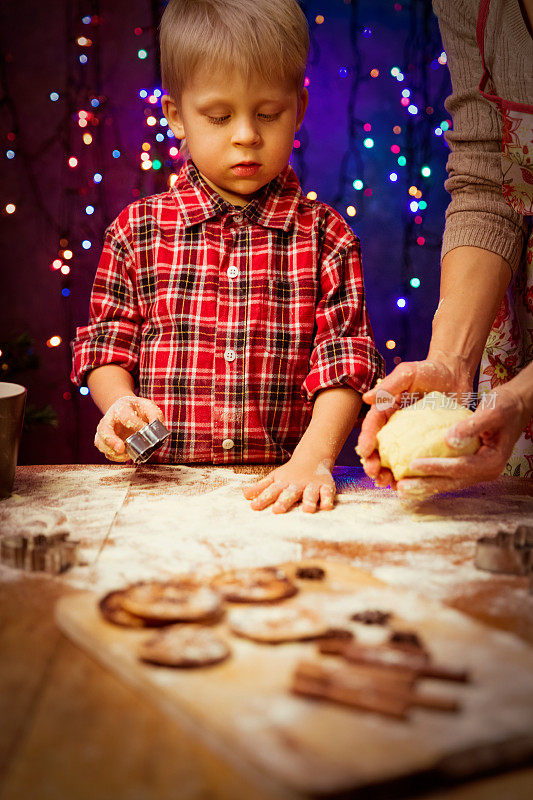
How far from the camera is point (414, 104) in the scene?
9.58 feet

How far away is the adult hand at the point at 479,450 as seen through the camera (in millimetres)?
998

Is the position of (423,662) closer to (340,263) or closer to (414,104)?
(340,263)

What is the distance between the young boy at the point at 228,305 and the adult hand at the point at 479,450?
0.39m

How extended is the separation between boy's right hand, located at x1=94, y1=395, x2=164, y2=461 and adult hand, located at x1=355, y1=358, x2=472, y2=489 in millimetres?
346

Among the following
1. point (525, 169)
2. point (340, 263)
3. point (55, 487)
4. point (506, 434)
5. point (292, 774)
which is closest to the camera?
point (292, 774)

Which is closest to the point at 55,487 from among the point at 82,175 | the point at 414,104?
the point at 82,175

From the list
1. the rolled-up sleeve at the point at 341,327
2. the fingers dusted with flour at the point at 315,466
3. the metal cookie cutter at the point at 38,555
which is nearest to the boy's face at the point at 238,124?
the rolled-up sleeve at the point at 341,327

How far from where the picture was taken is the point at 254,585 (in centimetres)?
69

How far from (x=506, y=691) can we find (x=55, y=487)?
83 centimetres

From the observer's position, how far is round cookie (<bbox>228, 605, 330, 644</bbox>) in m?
0.59

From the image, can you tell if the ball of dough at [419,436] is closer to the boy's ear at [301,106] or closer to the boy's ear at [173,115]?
the boy's ear at [301,106]

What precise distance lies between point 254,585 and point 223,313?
91 centimetres

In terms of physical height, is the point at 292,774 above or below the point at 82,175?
below

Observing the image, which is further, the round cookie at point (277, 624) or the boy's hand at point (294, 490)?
the boy's hand at point (294, 490)
